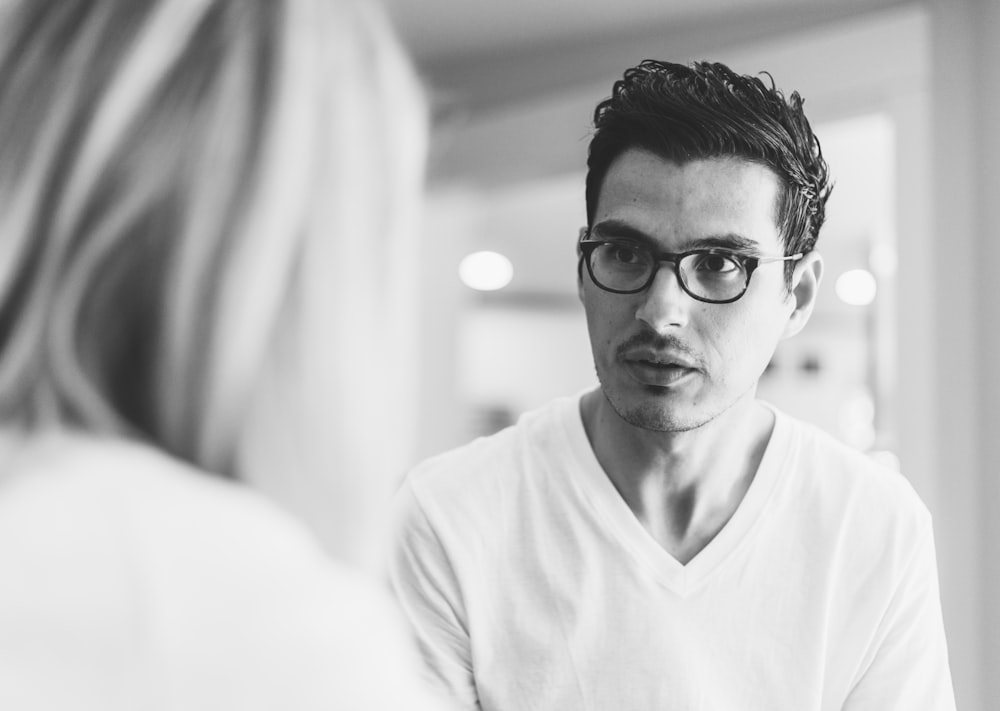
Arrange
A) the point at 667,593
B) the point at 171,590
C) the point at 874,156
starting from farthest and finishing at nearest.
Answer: the point at 874,156 → the point at 667,593 → the point at 171,590

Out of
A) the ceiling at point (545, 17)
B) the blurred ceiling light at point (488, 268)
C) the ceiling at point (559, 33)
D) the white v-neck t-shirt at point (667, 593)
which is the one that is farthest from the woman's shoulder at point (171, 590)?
the blurred ceiling light at point (488, 268)

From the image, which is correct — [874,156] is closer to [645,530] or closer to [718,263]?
[718,263]

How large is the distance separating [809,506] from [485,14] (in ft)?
5.18

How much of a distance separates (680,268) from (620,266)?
0.07 meters

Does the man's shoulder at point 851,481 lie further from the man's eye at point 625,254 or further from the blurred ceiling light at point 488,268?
the blurred ceiling light at point 488,268

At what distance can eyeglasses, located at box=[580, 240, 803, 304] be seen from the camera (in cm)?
119

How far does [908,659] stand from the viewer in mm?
1171

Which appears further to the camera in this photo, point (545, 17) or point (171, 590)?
point (545, 17)

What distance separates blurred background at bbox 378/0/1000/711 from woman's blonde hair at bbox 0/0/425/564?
761 millimetres

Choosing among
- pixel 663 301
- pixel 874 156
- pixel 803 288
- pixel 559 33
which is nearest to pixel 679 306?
pixel 663 301

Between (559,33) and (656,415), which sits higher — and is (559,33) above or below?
above

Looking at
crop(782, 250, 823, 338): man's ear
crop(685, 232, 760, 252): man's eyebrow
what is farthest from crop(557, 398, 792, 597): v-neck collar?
crop(685, 232, 760, 252): man's eyebrow

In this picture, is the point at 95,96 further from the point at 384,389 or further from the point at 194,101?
the point at 384,389

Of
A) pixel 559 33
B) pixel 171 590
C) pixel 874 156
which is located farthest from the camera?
pixel 559 33
